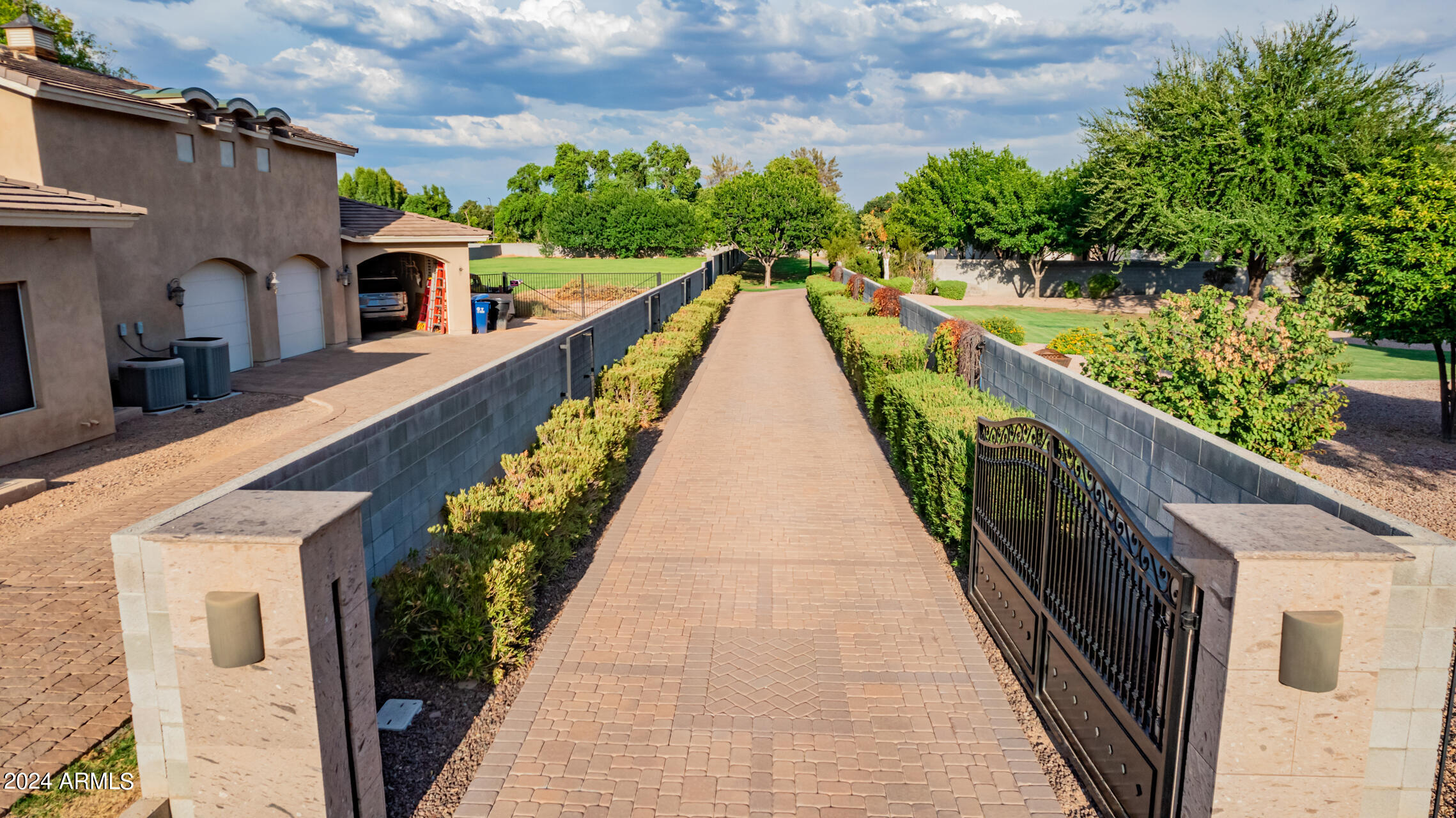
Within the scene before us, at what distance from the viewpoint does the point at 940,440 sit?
8102 mm

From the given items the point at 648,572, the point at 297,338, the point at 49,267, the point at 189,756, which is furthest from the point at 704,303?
the point at 189,756

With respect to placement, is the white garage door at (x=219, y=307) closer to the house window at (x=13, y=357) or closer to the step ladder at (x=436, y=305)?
the house window at (x=13, y=357)

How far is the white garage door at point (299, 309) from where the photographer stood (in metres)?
20.7

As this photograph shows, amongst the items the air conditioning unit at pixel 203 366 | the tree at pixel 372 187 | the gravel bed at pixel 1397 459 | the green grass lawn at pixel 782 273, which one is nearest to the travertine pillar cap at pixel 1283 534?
the gravel bed at pixel 1397 459

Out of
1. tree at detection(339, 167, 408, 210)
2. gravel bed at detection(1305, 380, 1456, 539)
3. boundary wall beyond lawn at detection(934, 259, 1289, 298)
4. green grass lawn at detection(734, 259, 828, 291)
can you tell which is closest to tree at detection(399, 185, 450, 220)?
tree at detection(339, 167, 408, 210)

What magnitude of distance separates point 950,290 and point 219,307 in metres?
34.3

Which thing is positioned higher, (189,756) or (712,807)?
(189,756)

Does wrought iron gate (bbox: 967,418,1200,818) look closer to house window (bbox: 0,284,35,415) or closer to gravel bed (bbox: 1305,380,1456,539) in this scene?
gravel bed (bbox: 1305,380,1456,539)

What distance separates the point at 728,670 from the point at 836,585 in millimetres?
1876

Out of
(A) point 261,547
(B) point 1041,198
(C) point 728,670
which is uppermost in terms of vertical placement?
(B) point 1041,198

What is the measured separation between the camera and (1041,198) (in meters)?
43.3

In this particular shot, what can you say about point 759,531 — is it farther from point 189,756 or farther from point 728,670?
point 189,756

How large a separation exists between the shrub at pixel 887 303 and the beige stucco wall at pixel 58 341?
17383mm

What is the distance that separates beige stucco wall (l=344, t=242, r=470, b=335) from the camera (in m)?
23.9
